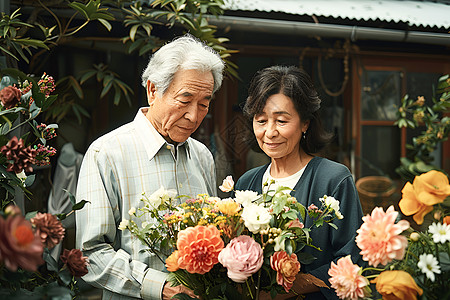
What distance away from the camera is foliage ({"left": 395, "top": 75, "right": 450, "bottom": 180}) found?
15.0 feet

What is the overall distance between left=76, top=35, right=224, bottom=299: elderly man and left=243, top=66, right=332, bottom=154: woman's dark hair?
18 cm

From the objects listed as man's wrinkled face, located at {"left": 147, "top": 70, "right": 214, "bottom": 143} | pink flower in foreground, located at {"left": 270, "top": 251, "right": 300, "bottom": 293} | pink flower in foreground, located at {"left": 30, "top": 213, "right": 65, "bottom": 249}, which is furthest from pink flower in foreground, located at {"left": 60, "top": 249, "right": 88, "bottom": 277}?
man's wrinkled face, located at {"left": 147, "top": 70, "right": 214, "bottom": 143}

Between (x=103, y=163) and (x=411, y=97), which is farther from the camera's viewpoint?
(x=411, y=97)

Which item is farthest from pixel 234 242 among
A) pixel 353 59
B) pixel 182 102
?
pixel 353 59

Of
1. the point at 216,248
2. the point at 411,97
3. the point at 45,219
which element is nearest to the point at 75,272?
the point at 45,219

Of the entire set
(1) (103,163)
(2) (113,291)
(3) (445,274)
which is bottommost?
(2) (113,291)

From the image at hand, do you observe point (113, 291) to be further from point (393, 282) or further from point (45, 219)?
point (393, 282)

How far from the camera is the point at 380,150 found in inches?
209

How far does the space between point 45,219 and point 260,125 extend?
1110mm

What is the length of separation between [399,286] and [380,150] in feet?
14.0

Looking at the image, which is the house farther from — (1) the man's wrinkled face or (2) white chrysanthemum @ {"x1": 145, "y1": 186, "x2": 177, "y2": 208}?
(2) white chrysanthemum @ {"x1": 145, "y1": 186, "x2": 177, "y2": 208}

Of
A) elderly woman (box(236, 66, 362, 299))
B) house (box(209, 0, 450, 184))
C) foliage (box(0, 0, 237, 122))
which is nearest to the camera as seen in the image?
elderly woman (box(236, 66, 362, 299))

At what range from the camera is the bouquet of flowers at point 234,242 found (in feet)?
4.71

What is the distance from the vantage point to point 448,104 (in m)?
3.37
